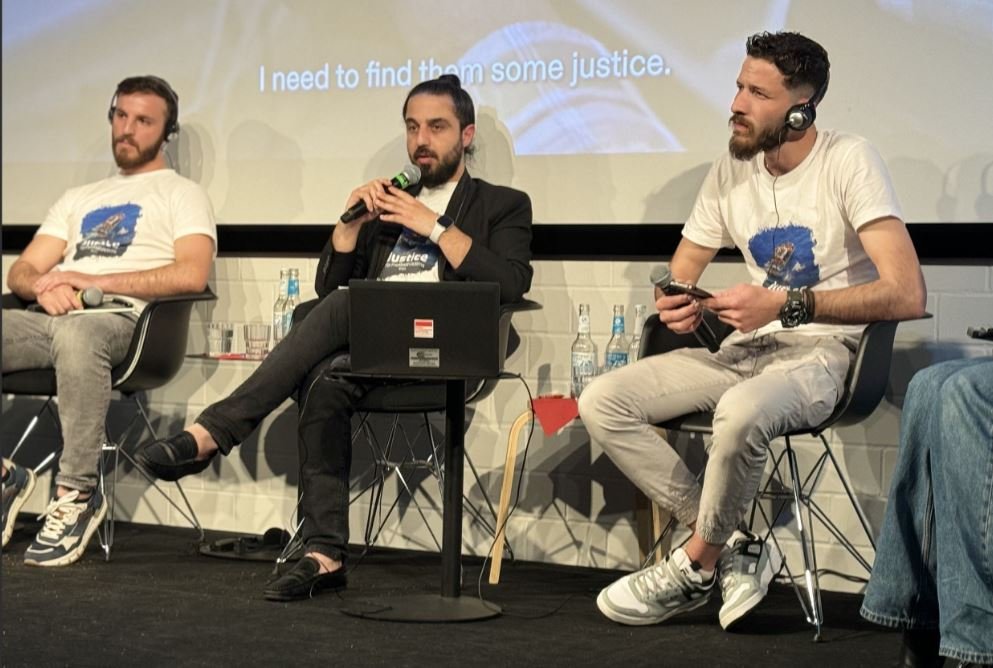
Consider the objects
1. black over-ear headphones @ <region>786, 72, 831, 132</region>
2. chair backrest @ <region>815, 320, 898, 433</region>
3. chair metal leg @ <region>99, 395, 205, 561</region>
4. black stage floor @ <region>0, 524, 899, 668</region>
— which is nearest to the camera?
black stage floor @ <region>0, 524, 899, 668</region>

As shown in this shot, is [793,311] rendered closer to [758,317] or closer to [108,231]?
[758,317]

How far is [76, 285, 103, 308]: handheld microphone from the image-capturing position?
3.76 m

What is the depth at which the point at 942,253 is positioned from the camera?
336cm

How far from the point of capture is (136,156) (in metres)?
4.17

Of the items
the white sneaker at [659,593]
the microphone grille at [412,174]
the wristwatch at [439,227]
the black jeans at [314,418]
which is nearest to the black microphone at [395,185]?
the microphone grille at [412,174]

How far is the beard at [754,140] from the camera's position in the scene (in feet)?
9.93

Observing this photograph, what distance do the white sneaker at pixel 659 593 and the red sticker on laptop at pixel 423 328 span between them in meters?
0.71

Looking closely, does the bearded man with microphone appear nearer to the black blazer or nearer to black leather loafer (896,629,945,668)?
the black blazer

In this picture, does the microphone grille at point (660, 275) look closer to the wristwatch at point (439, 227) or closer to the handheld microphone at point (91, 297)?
the wristwatch at point (439, 227)

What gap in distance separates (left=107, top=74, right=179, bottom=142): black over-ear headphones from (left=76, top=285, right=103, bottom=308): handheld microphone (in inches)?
27.1

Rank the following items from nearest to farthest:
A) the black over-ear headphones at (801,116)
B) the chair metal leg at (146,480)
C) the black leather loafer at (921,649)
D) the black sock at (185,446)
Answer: the black leather loafer at (921,649) < the black over-ear headphones at (801,116) < the black sock at (185,446) < the chair metal leg at (146,480)

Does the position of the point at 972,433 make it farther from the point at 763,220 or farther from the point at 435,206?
the point at 435,206

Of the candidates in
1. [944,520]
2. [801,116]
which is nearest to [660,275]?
[801,116]

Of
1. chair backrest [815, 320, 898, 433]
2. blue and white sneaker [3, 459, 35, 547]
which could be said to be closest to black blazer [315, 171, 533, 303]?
chair backrest [815, 320, 898, 433]
